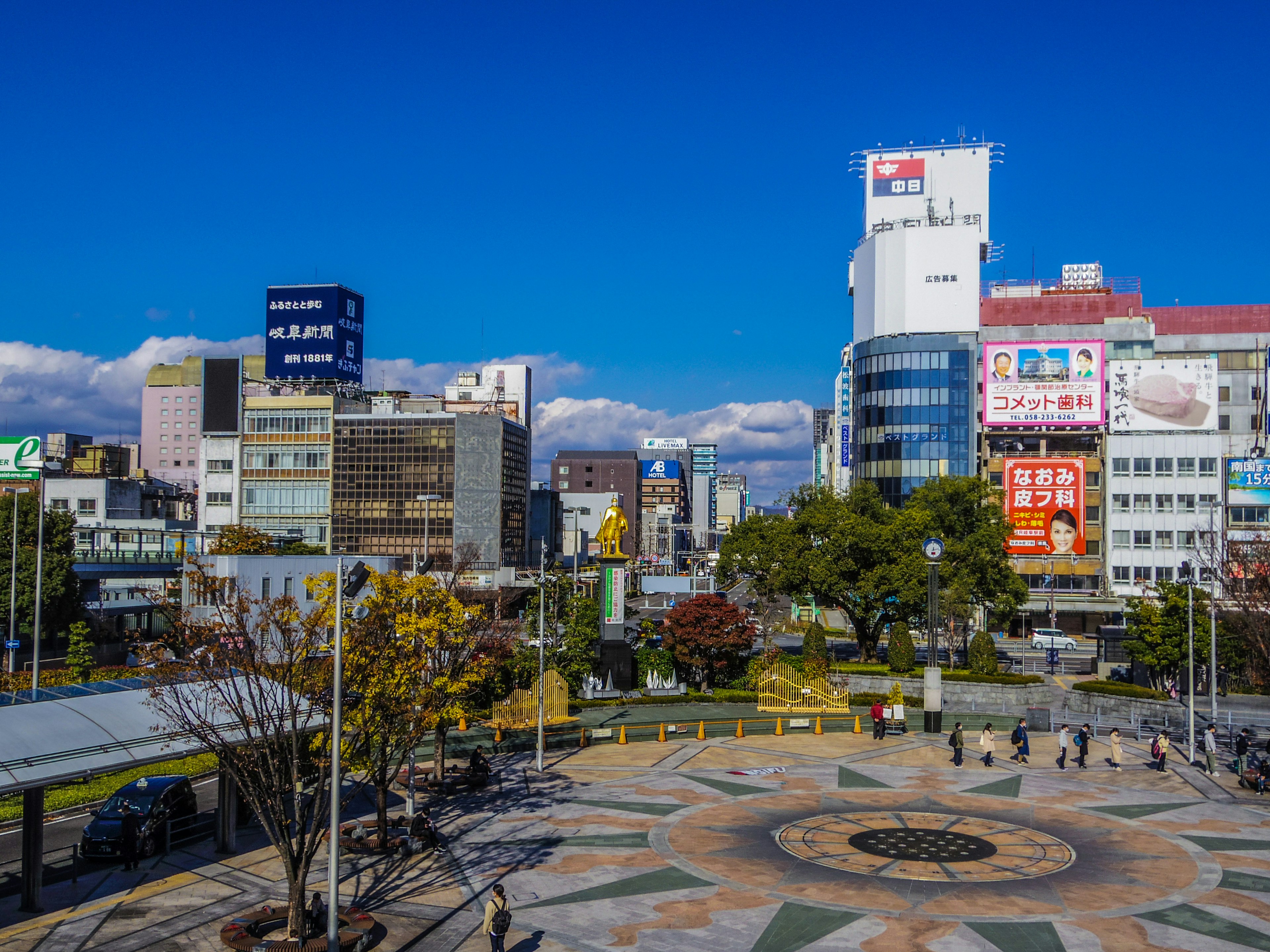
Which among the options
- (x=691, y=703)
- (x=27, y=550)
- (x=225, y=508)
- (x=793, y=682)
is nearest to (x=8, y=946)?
(x=691, y=703)

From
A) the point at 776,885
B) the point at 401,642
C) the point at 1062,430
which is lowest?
the point at 776,885

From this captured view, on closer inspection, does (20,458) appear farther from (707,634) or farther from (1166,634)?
(1166,634)

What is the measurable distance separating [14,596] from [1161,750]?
4525 centimetres

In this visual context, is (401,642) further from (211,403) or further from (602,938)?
(211,403)

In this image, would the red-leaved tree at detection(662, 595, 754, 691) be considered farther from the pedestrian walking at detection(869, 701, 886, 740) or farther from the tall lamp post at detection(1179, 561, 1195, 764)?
the tall lamp post at detection(1179, 561, 1195, 764)

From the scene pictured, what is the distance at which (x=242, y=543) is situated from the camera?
72.3 m

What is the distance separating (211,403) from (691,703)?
82983 mm

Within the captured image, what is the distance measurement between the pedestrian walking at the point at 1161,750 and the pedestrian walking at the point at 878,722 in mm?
9123

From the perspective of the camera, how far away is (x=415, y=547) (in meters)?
110

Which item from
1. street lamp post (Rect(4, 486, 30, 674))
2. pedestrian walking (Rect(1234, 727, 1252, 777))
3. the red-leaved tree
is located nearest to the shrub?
the red-leaved tree

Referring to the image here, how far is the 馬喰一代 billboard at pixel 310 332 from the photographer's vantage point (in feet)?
367

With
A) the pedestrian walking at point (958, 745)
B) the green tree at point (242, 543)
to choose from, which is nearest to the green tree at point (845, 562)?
the pedestrian walking at point (958, 745)

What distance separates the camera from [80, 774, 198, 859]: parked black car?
78.8 ft

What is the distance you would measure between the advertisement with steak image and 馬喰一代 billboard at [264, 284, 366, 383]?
73.2m
